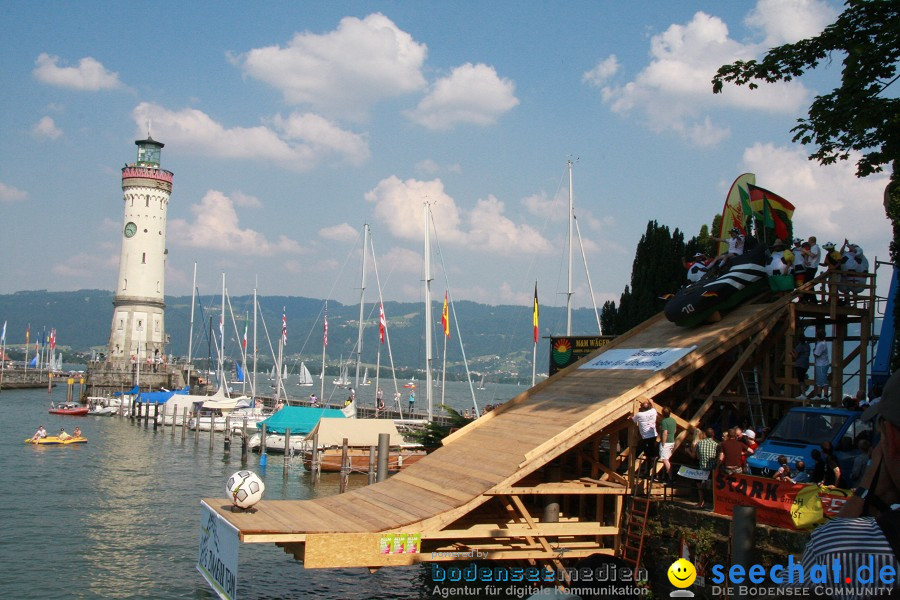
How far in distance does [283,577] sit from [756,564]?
12.2 meters

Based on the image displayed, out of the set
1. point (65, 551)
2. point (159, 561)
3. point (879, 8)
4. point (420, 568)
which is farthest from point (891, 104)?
point (65, 551)

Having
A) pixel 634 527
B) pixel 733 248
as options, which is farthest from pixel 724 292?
pixel 634 527

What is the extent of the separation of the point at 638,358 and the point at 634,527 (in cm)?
464

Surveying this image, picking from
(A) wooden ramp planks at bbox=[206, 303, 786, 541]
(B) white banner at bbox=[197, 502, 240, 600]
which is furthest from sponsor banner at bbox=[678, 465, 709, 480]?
(B) white banner at bbox=[197, 502, 240, 600]

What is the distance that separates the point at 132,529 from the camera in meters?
26.8

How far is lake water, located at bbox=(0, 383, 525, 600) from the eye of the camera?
65.6 feet

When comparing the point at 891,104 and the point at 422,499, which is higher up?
the point at 891,104

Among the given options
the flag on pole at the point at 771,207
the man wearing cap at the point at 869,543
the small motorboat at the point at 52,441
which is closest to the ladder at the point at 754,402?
the flag on pole at the point at 771,207

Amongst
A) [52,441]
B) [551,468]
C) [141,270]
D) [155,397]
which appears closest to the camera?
[551,468]

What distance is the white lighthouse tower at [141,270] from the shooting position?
93375mm

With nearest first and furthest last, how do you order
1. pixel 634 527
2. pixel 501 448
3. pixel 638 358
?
pixel 634 527, pixel 501 448, pixel 638 358

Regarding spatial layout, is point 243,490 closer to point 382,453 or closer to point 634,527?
point 634,527

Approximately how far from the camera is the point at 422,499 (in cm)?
1648

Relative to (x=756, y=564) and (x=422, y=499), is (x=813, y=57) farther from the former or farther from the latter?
(x=422, y=499)
